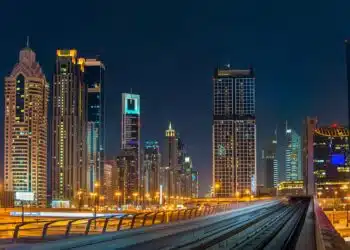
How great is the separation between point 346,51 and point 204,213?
143m

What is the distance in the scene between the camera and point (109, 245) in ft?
78.6

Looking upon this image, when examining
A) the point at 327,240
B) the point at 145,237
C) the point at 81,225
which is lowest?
the point at 145,237

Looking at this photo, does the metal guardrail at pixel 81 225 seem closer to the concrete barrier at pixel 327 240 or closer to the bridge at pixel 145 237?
the bridge at pixel 145 237

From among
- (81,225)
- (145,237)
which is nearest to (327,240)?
(81,225)

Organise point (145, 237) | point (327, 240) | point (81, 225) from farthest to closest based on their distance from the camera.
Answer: point (145, 237) → point (81, 225) → point (327, 240)

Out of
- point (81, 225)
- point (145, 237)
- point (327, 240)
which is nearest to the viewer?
point (327, 240)

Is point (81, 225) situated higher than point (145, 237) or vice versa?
point (81, 225)

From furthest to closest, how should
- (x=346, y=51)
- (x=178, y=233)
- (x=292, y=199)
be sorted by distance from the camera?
(x=346, y=51) → (x=292, y=199) → (x=178, y=233)

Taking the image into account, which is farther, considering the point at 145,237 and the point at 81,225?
the point at 145,237

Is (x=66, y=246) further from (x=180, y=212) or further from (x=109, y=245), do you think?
(x=180, y=212)

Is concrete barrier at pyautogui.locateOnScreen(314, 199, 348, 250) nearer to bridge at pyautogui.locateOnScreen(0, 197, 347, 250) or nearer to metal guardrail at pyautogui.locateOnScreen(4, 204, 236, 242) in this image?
bridge at pyautogui.locateOnScreen(0, 197, 347, 250)

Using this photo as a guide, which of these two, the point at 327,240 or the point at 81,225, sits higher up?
the point at 81,225

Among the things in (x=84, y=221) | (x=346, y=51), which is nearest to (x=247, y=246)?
(x=84, y=221)

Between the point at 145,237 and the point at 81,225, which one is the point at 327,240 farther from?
the point at 145,237
